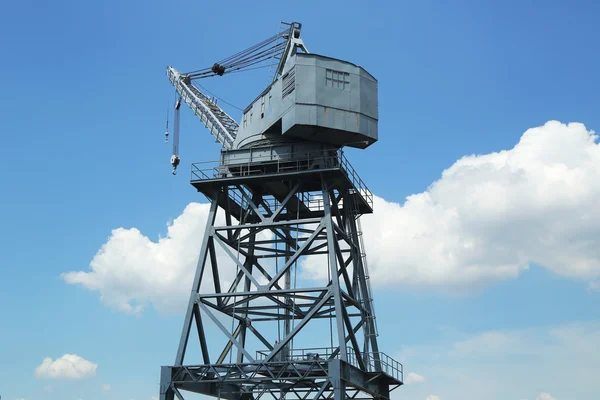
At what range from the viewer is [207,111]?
53.3 m

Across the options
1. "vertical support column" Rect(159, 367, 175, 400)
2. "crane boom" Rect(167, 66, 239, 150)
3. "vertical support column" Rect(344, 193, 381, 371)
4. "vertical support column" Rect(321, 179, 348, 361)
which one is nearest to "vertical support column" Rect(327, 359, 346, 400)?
"vertical support column" Rect(321, 179, 348, 361)

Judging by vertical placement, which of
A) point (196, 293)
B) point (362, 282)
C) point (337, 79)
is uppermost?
point (337, 79)

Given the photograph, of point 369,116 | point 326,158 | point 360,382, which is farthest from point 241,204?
point 360,382

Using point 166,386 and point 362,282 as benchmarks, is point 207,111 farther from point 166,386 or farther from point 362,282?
point 166,386

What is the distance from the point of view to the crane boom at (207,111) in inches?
1997

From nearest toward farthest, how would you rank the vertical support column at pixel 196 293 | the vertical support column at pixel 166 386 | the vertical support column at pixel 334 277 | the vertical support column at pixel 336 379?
the vertical support column at pixel 336 379 → the vertical support column at pixel 334 277 → the vertical support column at pixel 166 386 → the vertical support column at pixel 196 293

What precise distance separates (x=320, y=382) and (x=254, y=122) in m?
14.0

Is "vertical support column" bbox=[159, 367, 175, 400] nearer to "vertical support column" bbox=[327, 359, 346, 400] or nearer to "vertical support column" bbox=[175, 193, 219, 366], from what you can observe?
"vertical support column" bbox=[175, 193, 219, 366]

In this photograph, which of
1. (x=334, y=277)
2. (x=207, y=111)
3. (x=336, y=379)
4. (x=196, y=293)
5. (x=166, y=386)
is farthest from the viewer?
(x=207, y=111)

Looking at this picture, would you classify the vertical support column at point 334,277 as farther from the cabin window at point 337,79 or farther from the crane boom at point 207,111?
the crane boom at point 207,111

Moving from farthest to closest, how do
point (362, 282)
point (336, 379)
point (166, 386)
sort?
point (362, 282) → point (166, 386) → point (336, 379)

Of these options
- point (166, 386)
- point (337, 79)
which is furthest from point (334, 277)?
point (337, 79)

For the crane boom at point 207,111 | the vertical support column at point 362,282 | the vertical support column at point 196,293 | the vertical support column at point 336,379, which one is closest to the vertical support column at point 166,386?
the vertical support column at point 196,293

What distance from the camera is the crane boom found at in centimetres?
5072
